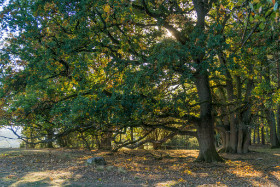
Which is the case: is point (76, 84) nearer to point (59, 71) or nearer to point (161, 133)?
point (59, 71)

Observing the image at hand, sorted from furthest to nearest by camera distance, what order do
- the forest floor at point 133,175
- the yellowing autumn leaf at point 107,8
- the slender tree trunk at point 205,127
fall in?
1. the slender tree trunk at point 205,127
2. the yellowing autumn leaf at point 107,8
3. the forest floor at point 133,175

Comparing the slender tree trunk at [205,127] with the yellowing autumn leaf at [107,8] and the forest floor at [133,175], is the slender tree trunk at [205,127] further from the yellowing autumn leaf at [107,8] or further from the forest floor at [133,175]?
the yellowing autumn leaf at [107,8]

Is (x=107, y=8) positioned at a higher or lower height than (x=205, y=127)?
higher

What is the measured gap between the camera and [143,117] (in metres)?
8.95

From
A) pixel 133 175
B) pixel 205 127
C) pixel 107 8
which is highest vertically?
pixel 107 8

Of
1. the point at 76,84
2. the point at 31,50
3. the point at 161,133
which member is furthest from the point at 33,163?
the point at 161,133

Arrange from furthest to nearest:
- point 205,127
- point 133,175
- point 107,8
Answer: point 205,127
point 107,8
point 133,175

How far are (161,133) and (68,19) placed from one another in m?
12.0

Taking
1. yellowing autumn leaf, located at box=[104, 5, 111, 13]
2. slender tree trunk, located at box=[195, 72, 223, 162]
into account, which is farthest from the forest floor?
yellowing autumn leaf, located at box=[104, 5, 111, 13]

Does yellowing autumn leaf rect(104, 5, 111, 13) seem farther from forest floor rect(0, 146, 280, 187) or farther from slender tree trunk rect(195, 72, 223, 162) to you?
forest floor rect(0, 146, 280, 187)

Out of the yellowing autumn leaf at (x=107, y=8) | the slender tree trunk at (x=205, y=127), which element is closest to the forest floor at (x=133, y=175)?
the slender tree trunk at (x=205, y=127)

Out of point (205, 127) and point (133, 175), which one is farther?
point (205, 127)

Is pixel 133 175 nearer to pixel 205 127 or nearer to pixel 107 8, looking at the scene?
pixel 205 127

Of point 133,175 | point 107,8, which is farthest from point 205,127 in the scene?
point 107,8
